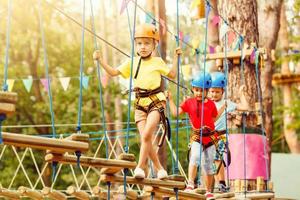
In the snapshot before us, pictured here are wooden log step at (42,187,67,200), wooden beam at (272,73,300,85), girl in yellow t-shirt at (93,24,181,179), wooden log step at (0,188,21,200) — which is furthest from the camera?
wooden beam at (272,73,300,85)

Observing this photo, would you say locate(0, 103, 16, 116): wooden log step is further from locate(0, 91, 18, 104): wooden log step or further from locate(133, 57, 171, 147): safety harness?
locate(133, 57, 171, 147): safety harness

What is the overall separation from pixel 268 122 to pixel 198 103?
3.53m

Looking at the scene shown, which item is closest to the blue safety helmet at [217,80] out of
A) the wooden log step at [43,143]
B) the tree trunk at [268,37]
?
the wooden log step at [43,143]

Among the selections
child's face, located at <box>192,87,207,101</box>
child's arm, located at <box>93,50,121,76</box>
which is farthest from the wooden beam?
child's arm, located at <box>93,50,121,76</box>

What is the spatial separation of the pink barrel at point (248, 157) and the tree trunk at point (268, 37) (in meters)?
1.42

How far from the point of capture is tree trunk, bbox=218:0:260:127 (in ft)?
24.9

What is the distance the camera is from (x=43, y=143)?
3582 millimetres

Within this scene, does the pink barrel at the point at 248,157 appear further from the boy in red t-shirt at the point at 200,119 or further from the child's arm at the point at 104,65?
the child's arm at the point at 104,65

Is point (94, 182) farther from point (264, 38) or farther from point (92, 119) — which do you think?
point (264, 38)

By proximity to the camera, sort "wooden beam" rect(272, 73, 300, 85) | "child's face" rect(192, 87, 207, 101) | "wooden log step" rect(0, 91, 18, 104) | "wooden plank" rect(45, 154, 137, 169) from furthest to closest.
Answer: "wooden beam" rect(272, 73, 300, 85), "child's face" rect(192, 87, 207, 101), "wooden plank" rect(45, 154, 137, 169), "wooden log step" rect(0, 91, 18, 104)

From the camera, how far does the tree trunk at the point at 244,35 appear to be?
759 cm

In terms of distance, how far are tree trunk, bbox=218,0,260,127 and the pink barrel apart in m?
0.18

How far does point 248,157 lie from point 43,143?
4085mm

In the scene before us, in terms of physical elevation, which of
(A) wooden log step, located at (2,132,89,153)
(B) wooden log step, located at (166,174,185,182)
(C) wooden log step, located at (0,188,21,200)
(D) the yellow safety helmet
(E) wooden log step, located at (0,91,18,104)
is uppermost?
(D) the yellow safety helmet
